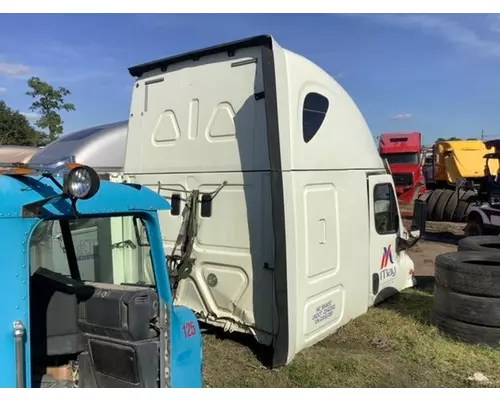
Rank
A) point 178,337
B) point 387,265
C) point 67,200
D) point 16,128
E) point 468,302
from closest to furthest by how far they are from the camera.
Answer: point 67,200 < point 178,337 < point 468,302 < point 387,265 < point 16,128

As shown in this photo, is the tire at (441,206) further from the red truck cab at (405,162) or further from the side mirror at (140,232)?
the side mirror at (140,232)

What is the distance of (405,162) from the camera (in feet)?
66.2

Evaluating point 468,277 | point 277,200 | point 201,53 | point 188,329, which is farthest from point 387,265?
point 188,329

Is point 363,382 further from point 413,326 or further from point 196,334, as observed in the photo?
point 196,334

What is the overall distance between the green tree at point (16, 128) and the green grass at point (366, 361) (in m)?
35.5

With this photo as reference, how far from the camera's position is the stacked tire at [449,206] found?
54.7 feet

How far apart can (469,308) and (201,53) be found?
3749 millimetres

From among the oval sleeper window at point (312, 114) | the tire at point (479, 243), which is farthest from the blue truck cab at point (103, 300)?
the tire at point (479, 243)

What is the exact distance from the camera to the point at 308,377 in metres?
4.53

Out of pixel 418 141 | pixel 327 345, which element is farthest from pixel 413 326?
pixel 418 141

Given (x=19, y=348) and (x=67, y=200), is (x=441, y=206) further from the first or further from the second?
(x=19, y=348)

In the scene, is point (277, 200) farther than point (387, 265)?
No

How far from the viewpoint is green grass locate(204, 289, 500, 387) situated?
4.54m

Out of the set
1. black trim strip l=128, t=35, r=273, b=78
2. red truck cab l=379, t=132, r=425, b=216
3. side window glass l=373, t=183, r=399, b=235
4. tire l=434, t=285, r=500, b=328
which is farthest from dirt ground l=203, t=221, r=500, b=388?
red truck cab l=379, t=132, r=425, b=216
